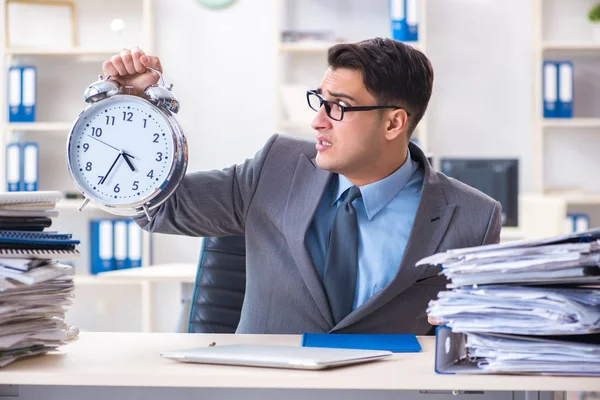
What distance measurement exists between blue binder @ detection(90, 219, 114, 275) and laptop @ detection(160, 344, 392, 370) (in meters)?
3.52

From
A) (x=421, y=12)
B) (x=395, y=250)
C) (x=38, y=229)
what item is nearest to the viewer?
(x=38, y=229)

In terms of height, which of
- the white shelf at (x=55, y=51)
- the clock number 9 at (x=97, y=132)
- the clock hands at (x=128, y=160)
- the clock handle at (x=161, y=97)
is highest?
the white shelf at (x=55, y=51)

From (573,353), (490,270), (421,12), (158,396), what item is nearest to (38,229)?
(158,396)

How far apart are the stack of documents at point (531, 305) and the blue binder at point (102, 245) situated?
3.74 m

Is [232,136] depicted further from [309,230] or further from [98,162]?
[98,162]

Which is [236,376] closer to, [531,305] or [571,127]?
[531,305]

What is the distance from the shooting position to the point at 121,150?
1.47m

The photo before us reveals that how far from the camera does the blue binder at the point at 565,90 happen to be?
459 centimetres

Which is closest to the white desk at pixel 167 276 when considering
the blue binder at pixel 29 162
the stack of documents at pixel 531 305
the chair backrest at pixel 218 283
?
the chair backrest at pixel 218 283

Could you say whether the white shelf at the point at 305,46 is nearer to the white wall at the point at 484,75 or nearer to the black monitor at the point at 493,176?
the white wall at the point at 484,75

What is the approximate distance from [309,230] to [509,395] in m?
0.73

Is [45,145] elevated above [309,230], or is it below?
above

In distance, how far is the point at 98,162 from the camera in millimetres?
1475

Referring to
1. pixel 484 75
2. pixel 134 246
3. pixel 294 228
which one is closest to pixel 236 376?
pixel 294 228
